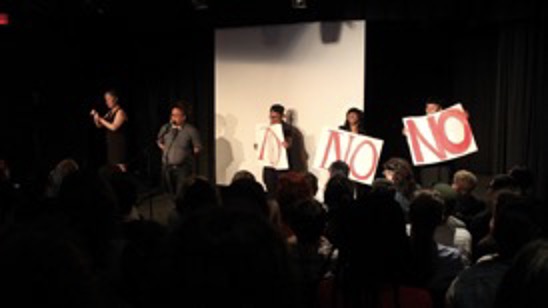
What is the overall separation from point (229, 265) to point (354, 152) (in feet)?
18.5

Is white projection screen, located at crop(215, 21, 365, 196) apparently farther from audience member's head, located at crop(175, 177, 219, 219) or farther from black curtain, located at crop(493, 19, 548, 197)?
audience member's head, located at crop(175, 177, 219, 219)

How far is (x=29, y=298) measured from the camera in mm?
977

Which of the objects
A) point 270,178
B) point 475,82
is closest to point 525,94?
point 475,82

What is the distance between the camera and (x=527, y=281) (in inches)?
50.5

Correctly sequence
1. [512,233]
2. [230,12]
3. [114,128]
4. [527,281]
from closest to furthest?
[527,281] < [512,233] < [114,128] < [230,12]

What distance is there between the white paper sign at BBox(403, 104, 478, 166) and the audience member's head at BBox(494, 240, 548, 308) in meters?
5.17

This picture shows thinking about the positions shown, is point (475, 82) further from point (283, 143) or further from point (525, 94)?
point (283, 143)

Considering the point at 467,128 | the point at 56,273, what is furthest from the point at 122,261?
the point at 467,128

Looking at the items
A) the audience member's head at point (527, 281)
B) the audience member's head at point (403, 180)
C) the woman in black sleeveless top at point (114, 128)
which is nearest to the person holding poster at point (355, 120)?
the audience member's head at point (403, 180)

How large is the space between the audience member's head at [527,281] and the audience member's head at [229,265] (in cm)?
54

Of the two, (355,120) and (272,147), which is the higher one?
(355,120)

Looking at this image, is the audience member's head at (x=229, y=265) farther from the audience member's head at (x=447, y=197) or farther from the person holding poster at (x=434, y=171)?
the person holding poster at (x=434, y=171)

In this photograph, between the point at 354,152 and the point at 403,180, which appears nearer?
the point at 403,180

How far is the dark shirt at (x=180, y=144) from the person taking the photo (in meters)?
7.30
